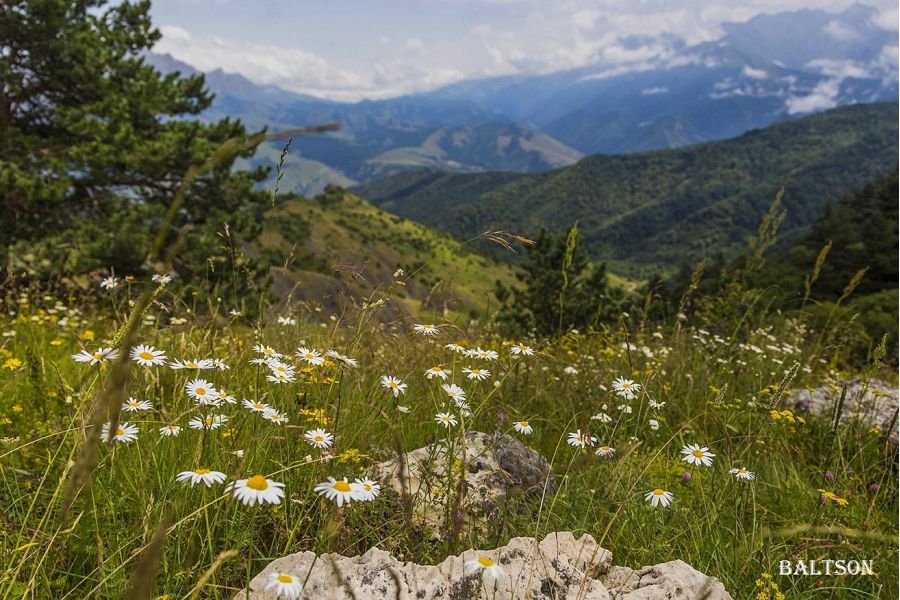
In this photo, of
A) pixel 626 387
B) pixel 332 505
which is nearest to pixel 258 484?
pixel 332 505

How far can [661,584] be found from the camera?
2105 millimetres

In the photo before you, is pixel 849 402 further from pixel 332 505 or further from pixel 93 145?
→ pixel 93 145

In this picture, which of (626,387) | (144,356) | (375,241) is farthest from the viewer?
(375,241)

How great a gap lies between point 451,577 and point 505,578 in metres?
0.22

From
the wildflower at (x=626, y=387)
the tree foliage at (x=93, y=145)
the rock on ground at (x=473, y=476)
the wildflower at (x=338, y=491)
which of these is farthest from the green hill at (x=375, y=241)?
the wildflower at (x=338, y=491)

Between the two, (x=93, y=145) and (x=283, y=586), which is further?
(x=93, y=145)

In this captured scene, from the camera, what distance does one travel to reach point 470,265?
163 metres

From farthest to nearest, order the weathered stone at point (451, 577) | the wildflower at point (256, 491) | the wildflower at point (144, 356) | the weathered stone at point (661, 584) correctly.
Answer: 1. the wildflower at point (144, 356)
2. the weathered stone at point (661, 584)
3. the weathered stone at point (451, 577)
4. the wildflower at point (256, 491)

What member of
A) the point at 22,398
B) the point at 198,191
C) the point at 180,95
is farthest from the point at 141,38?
the point at 22,398

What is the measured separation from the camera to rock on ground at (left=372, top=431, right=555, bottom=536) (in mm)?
2645

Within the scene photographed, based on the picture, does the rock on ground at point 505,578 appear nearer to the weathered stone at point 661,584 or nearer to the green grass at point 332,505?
the weathered stone at point 661,584

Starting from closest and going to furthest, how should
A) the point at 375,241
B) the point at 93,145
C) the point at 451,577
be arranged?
the point at 451,577
the point at 93,145
the point at 375,241

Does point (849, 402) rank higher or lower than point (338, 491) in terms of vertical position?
lower

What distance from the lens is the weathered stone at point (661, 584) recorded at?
2.06m
